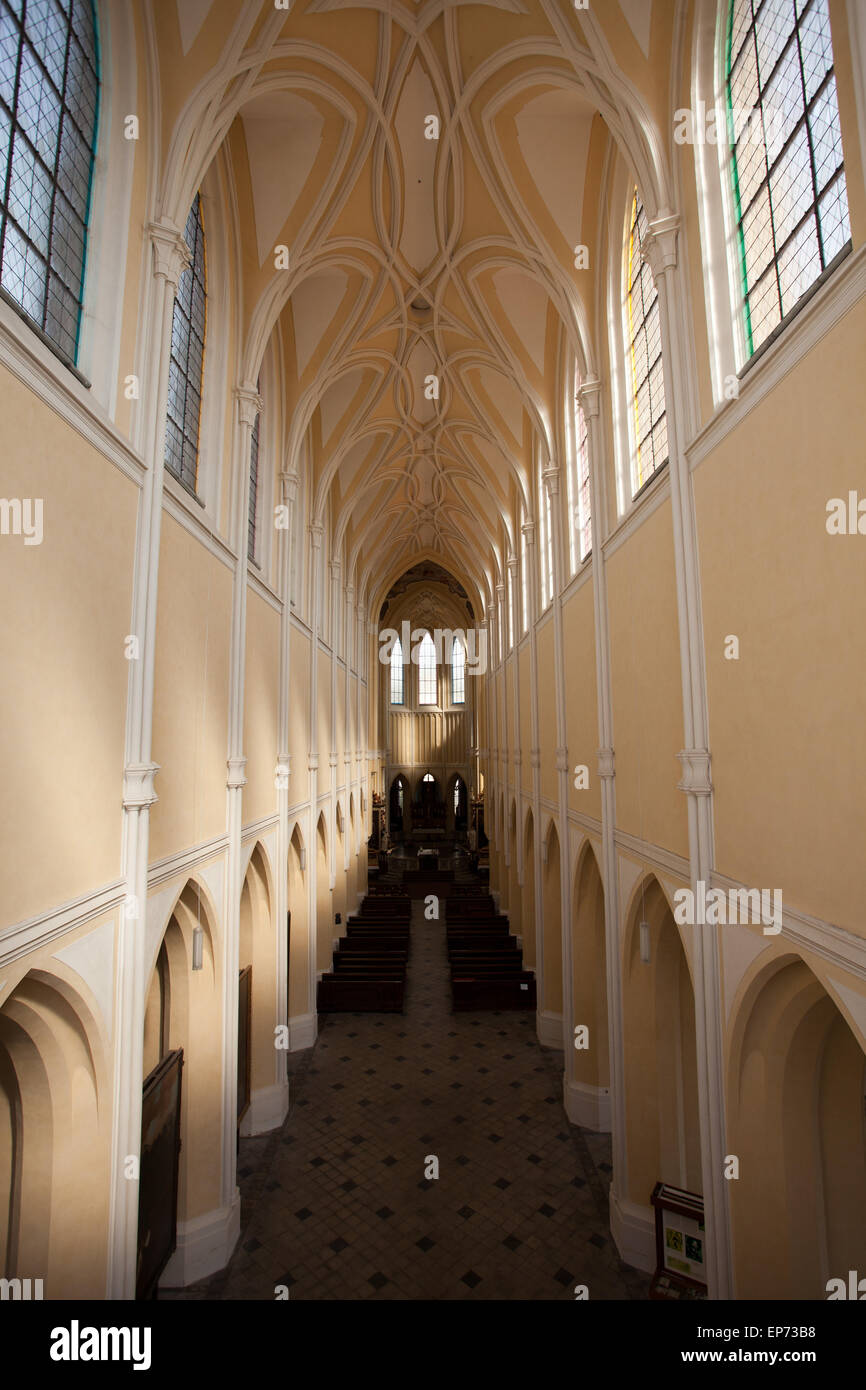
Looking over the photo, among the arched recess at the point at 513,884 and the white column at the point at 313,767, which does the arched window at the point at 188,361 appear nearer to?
the white column at the point at 313,767

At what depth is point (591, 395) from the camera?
10.1 metres

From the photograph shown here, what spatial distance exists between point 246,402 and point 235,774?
5.39 m

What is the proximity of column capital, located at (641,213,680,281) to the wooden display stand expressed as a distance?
9.35 metres

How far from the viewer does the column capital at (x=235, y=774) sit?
9.22 m

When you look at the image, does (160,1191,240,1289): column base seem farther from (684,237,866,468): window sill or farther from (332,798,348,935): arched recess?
(332,798,348,935): arched recess

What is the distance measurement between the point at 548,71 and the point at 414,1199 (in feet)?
47.9

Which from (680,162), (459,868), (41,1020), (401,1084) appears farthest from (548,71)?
(459,868)

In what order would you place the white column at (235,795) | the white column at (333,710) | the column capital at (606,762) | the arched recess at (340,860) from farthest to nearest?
the arched recess at (340,860) < the white column at (333,710) < the column capital at (606,762) < the white column at (235,795)

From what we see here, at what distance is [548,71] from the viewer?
8422 millimetres

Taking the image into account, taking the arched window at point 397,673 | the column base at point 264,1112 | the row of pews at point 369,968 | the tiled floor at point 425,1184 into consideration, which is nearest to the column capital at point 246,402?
the column base at point 264,1112

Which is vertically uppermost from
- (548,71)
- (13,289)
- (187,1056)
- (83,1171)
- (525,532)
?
(548,71)

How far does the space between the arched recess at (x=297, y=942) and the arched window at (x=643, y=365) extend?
9.74 metres
